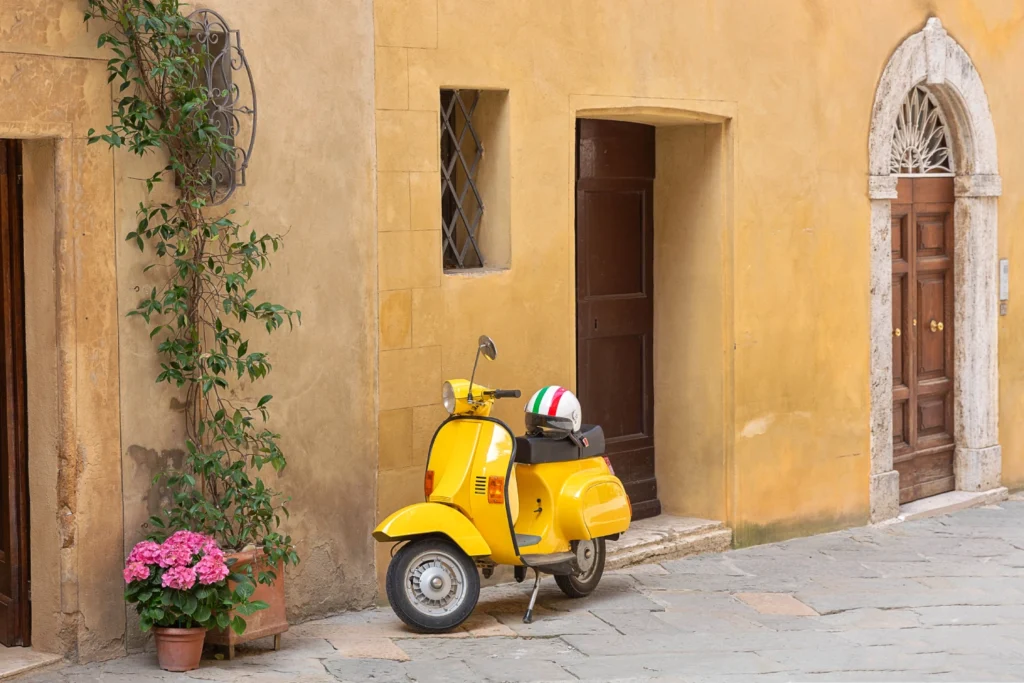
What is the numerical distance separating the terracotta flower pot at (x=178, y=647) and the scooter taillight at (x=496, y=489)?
130cm

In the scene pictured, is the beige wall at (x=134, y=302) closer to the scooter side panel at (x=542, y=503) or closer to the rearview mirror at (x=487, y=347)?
the rearview mirror at (x=487, y=347)

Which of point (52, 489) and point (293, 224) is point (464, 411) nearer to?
point (293, 224)

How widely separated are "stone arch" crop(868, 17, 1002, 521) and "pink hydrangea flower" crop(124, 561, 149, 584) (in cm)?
486

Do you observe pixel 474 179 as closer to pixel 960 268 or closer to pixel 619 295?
pixel 619 295

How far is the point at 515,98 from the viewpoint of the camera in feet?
22.5

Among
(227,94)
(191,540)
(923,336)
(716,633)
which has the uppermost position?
(227,94)

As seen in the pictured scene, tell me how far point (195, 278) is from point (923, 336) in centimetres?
534

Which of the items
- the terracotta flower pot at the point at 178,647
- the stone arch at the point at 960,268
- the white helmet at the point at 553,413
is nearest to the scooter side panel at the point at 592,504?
the white helmet at the point at 553,413

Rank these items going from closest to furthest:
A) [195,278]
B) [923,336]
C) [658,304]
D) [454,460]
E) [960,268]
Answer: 1. [195,278]
2. [454,460]
3. [658,304]
4. [923,336]
5. [960,268]

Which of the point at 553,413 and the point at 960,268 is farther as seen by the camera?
the point at 960,268

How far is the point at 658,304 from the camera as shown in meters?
8.25

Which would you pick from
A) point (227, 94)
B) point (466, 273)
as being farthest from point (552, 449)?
point (227, 94)

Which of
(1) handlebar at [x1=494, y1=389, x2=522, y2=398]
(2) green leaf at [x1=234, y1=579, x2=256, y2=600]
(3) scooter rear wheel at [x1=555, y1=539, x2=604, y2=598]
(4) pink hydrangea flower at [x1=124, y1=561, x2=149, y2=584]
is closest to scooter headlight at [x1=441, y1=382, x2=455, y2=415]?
(1) handlebar at [x1=494, y1=389, x2=522, y2=398]

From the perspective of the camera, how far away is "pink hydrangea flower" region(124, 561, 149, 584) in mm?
5418
